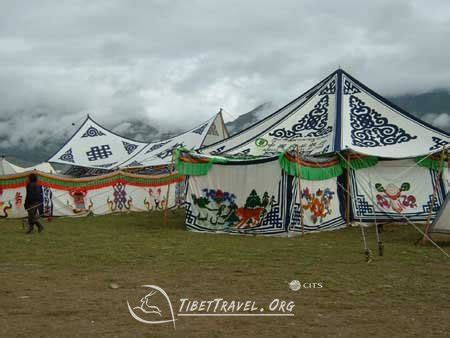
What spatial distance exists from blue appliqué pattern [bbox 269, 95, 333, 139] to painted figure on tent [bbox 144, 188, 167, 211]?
22.7ft

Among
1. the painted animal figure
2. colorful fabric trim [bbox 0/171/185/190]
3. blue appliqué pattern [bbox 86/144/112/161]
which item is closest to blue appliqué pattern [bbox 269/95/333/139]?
the painted animal figure

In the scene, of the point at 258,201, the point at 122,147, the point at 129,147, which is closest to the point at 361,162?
the point at 258,201

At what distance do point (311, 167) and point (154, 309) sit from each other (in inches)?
283

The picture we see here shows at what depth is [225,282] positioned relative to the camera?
588 centimetres

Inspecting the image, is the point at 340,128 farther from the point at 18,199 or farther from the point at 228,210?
the point at 18,199

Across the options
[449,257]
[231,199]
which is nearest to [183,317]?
[449,257]

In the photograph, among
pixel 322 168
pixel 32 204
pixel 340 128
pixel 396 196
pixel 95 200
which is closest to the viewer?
pixel 32 204

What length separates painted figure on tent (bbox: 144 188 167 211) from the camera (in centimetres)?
1852

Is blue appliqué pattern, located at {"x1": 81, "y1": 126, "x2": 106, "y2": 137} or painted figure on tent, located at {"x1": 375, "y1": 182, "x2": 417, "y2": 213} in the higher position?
blue appliqué pattern, located at {"x1": 81, "y1": 126, "x2": 106, "y2": 137}

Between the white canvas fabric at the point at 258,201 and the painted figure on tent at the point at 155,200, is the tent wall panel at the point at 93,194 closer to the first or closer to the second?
the painted figure on tent at the point at 155,200

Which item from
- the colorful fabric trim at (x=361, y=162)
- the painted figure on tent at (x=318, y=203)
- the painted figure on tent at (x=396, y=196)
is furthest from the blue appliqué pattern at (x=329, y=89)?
the painted figure on tent at (x=318, y=203)

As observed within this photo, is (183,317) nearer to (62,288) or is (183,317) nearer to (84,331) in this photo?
(84,331)

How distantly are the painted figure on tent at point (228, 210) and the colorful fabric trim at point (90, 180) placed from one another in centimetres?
274

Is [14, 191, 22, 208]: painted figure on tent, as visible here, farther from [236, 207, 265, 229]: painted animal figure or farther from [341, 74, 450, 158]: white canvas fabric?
[341, 74, 450, 158]: white canvas fabric
